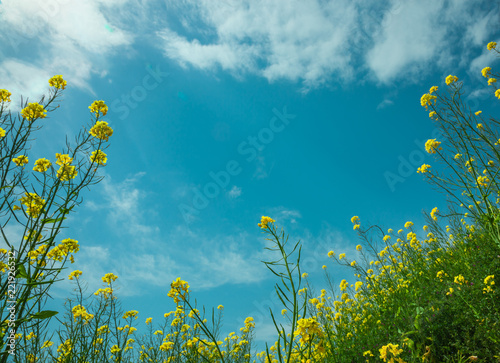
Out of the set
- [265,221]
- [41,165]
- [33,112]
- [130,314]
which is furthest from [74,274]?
[265,221]

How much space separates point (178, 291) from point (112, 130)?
1.62m

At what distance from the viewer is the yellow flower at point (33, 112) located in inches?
96.2

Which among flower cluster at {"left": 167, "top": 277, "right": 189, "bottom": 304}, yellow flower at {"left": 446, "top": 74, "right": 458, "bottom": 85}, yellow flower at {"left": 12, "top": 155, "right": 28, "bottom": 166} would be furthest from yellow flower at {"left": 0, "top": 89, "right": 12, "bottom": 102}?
yellow flower at {"left": 446, "top": 74, "right": 458, "bottom": 85}

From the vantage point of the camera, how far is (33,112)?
2469 millimetres

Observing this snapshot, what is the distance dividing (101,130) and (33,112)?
520 millimetres

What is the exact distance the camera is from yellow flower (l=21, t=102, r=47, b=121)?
244 centimetres

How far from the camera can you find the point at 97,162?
264 centimetres

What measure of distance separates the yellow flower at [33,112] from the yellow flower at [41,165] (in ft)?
1.39

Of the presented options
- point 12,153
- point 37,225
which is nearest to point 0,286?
point 37,225

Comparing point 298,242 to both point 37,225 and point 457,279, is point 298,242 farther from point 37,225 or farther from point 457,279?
point 457,279

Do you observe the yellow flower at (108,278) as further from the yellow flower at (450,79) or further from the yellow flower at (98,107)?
the yellow flower at (450,79)

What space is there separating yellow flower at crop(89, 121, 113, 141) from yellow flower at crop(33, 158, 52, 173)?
488 millimetres

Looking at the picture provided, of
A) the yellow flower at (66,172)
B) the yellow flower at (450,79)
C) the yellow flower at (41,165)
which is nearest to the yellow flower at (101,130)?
the yellow flower at (66,172)

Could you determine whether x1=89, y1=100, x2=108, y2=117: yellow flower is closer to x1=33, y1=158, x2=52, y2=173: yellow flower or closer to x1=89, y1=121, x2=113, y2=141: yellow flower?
x1=89, y1=121, x2=113, y2=141: yellow flower
